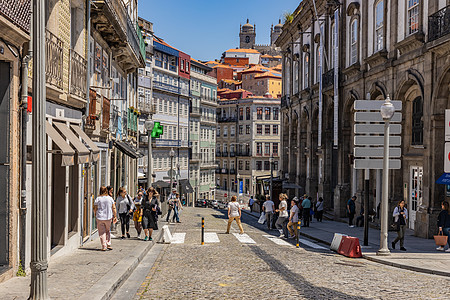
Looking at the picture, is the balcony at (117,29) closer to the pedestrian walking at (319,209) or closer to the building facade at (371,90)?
the building facade at (371,90)

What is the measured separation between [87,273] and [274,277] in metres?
3.69

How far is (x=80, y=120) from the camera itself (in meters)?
16.9

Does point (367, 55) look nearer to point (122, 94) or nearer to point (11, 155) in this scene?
point (122, 94)

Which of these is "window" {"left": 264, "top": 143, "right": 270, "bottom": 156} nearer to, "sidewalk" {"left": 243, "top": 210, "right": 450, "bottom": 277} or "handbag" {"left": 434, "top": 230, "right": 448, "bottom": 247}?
"sidewalk" {"left": 243, "top": 210, "right": 450, "bottom": 277}

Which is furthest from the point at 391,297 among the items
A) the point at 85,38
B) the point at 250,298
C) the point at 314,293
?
the point at 85,38

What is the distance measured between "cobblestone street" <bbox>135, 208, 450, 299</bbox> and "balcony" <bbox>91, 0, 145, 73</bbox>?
25.4 ft

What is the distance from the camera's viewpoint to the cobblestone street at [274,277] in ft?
33.9

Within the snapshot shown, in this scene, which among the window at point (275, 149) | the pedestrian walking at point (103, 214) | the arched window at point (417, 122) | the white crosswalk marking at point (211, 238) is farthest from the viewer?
the window at point (275, 149)

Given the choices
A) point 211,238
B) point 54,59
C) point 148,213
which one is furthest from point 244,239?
point 54,59

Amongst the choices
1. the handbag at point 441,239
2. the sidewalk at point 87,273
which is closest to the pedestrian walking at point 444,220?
the handbag at point 441,239

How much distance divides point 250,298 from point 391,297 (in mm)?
2478

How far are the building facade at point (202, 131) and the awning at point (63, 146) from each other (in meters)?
65.3

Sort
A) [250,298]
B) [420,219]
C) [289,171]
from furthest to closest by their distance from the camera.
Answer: [289,171] < [420,219] < [250,298]

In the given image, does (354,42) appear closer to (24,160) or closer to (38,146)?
(24,160)
